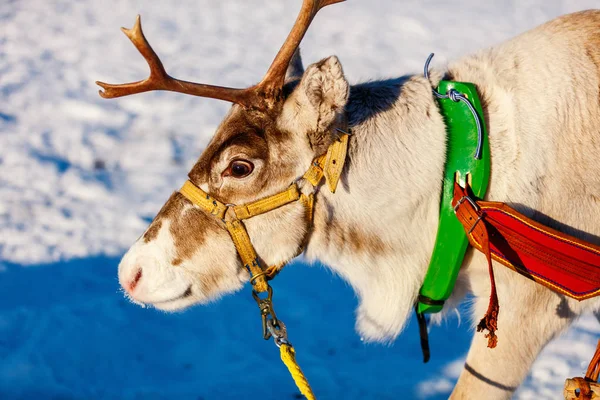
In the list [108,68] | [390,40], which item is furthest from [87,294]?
[390,40]

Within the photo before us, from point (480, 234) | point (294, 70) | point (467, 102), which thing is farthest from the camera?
point (294, 70)

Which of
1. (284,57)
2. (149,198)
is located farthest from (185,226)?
(149,198)

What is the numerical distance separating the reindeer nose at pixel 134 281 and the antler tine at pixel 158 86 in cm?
74

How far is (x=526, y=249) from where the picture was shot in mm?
2525

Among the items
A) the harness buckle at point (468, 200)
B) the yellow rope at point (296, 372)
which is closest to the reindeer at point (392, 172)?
the harness buckle at point (468, 200)

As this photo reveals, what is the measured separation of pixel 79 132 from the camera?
258 inches

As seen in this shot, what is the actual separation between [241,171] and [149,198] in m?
3.37

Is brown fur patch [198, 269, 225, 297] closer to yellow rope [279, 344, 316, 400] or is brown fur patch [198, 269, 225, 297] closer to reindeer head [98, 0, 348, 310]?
reindeer head [98, 0, 348, 310]

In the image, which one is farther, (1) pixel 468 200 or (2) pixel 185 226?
(2) pixel 185 226

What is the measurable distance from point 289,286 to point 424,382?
4.11ft

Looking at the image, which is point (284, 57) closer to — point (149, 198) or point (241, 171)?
point (241, 171)

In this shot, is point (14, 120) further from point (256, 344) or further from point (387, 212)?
point (387, 212)

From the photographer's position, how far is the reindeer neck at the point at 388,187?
2695 millimetres

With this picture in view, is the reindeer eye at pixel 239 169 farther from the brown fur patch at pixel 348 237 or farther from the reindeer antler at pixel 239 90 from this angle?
the brown fur patch at pixel 348 237
